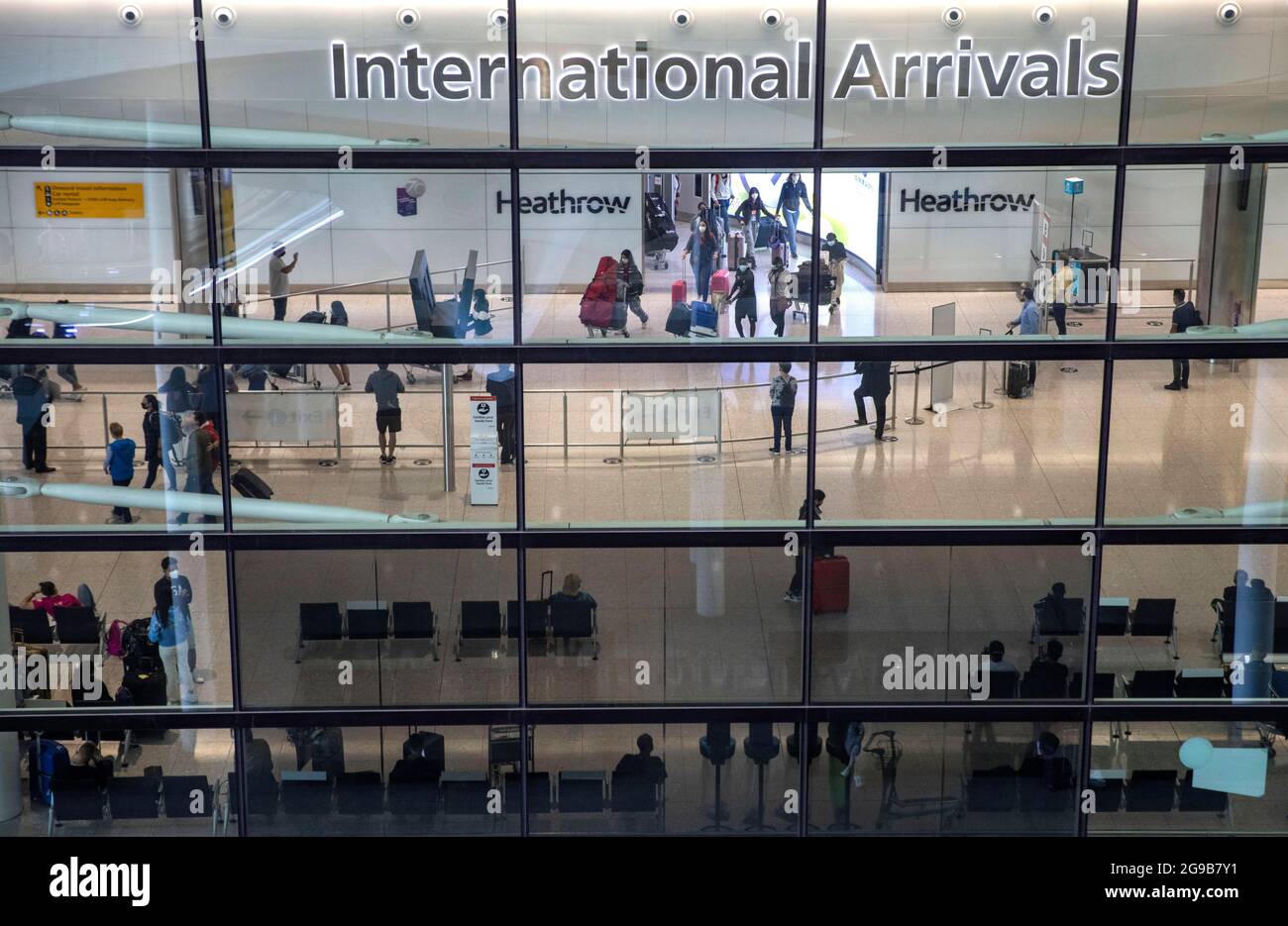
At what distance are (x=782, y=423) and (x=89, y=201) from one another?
5569mm

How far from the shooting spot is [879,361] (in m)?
14.4

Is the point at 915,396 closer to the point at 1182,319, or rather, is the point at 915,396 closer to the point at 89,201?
Answer: the point at 1182,319

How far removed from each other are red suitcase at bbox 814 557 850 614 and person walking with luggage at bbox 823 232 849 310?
203 centimetres

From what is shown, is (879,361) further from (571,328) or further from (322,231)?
(322,231)

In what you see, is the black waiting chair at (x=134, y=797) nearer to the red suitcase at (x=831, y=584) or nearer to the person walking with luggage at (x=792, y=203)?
the red suitcase at (x=831, y=584)

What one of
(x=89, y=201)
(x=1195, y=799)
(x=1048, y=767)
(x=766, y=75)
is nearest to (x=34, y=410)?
(x=89, y=201)

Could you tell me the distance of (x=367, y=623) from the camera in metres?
15.0

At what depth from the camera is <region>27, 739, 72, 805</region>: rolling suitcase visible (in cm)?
1516

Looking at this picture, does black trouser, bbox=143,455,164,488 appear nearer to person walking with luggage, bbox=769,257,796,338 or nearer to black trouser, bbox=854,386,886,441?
person walking with luggage, bbox=769,257,796,338
